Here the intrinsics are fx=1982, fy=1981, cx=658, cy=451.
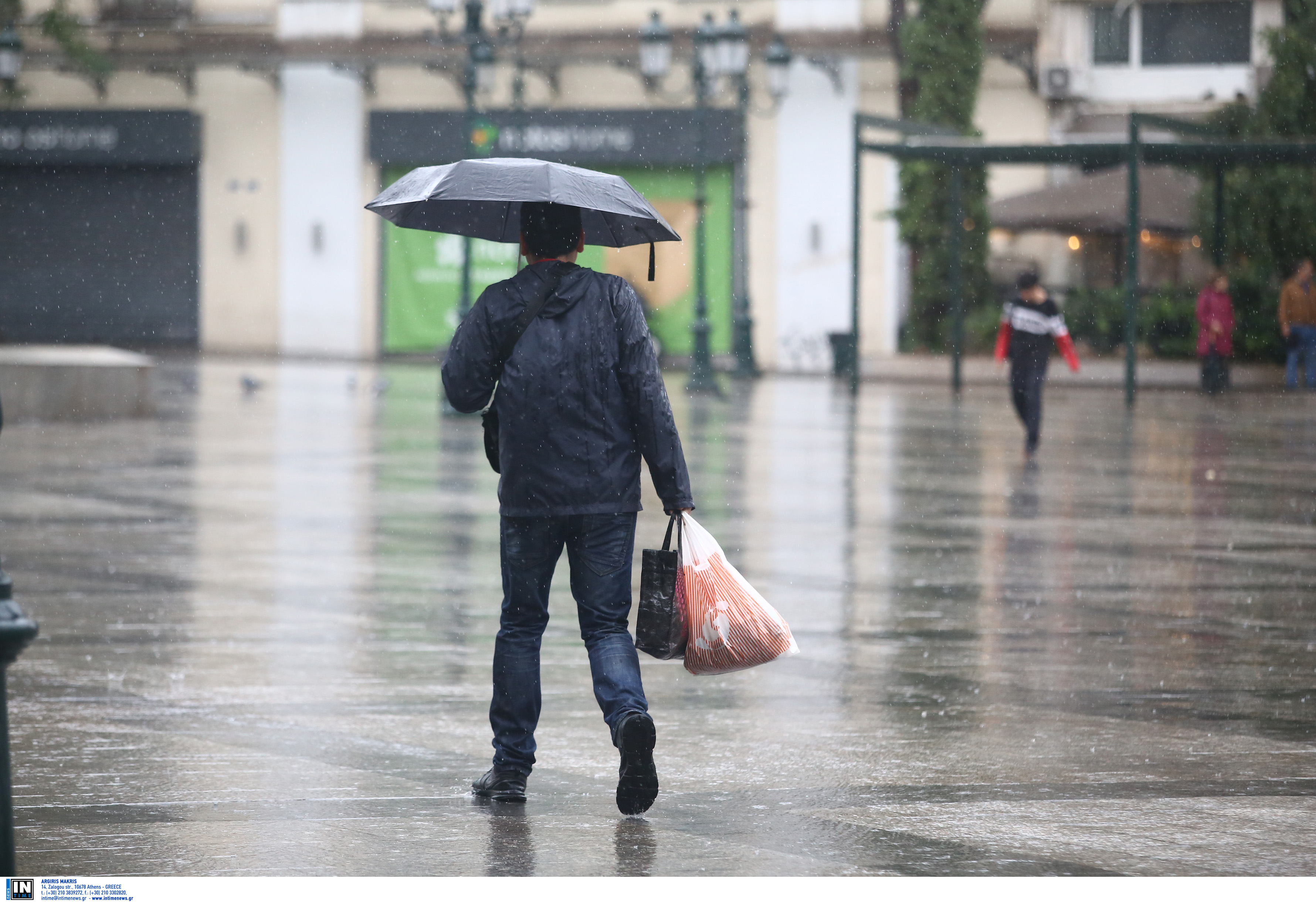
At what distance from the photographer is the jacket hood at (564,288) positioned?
5250 mm

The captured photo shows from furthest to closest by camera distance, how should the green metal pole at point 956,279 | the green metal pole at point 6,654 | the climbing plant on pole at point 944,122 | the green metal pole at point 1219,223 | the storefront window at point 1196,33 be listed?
the storefront window at point 1196,33, the climbing plant on pole at point 944,122, the green metal pole at point 956,279, the green metal pole at point 1219,223, the green metal pole at point 6,654

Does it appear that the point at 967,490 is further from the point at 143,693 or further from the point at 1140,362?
the point at 1140,362

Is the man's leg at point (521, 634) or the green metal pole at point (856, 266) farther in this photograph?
the green metal pole at point (856, 266)

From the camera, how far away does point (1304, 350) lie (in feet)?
89.1

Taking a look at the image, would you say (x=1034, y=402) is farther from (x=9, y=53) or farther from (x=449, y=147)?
(x=449, y=147)

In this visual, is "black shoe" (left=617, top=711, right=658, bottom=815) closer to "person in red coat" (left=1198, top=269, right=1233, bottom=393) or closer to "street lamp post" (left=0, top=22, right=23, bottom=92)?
"person in red coat" (left=1198, top=269, right=1233, bottom=393)

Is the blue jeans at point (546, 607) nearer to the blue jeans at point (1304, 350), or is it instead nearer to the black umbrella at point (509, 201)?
the black umbrella at point (509, 201)

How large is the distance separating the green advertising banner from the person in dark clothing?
29530 mm

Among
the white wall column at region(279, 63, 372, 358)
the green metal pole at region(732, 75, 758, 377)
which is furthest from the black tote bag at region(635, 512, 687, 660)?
the white wall column at region(279, 63, 372, 358)

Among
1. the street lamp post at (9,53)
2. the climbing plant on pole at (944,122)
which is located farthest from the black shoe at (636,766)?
the climbing plant on pole at (944,122)

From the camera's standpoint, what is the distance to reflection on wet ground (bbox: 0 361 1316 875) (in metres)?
4.91

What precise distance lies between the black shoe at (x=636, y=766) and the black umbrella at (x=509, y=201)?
1219mm
